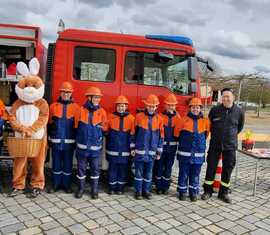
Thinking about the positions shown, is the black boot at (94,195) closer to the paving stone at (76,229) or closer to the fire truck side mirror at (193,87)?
the paving stone at (76,229)

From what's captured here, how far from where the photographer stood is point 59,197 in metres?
5.33

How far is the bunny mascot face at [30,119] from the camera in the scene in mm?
5191

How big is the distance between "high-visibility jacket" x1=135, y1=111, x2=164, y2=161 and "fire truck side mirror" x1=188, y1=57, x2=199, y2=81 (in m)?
0.90

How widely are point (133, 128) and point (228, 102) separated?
60.9 inches

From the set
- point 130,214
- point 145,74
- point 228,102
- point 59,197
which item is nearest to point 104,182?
point 59,197

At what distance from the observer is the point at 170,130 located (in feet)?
18.4

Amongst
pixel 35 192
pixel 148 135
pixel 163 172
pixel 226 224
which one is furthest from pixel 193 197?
pixel 35 192

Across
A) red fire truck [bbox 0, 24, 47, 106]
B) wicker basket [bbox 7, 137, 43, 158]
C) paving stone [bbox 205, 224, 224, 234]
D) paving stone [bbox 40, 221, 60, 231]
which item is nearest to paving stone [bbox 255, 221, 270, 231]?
paving stone [bbox 205, 224, 224, 234]

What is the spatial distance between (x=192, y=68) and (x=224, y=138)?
1.22 m

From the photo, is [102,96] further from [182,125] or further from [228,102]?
[228,102]

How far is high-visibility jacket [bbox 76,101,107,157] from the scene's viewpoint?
523 cm

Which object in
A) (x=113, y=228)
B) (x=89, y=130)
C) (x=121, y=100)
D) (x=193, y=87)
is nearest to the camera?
(x=113, y=228)

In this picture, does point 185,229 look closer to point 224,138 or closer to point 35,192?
point 224,138

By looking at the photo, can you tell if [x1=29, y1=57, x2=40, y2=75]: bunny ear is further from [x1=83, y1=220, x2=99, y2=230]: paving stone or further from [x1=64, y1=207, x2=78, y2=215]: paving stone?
[x1=83, y1=220, x2=99, y2=230]: paving stone
